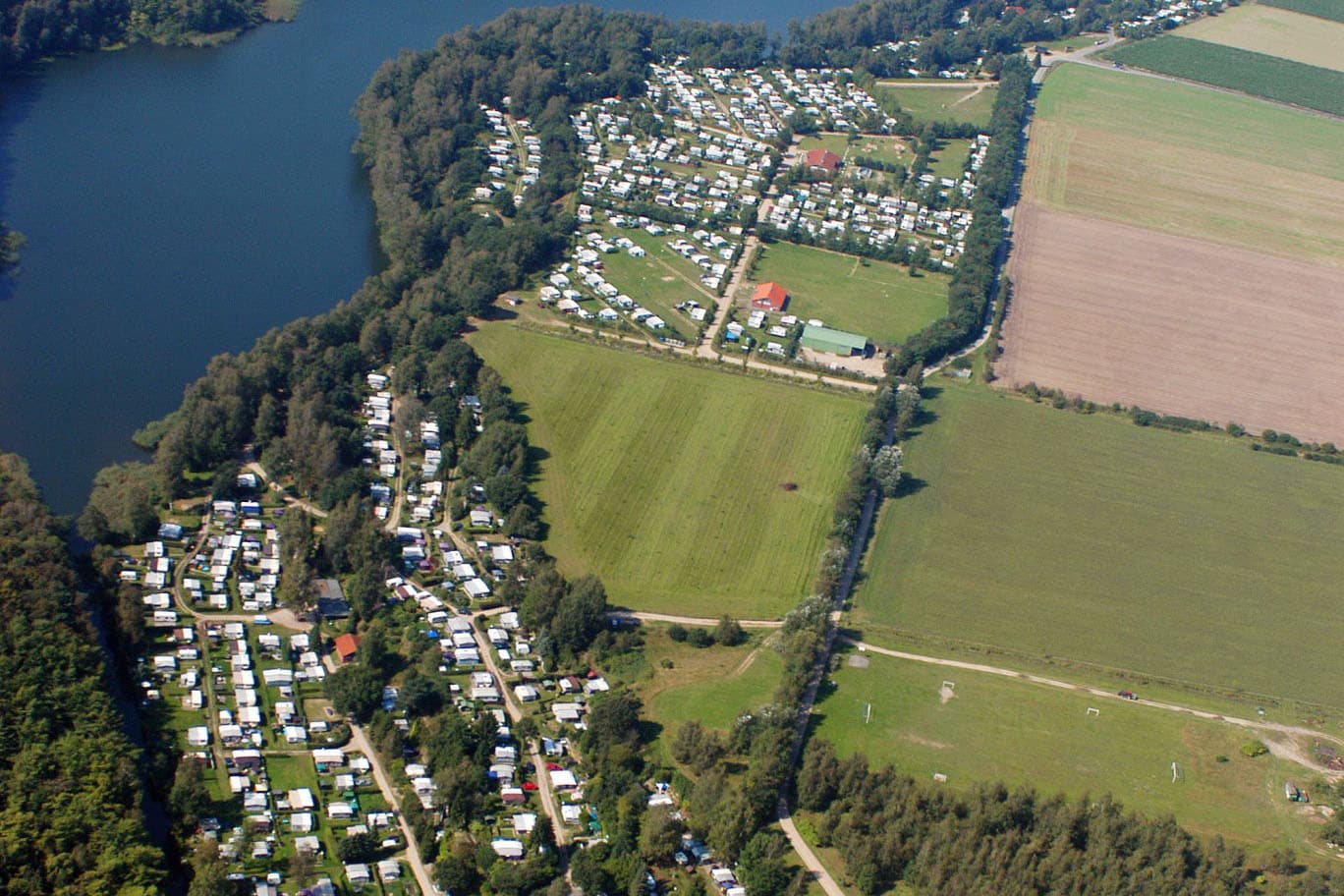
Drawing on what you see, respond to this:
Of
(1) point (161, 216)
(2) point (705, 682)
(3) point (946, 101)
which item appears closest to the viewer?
(2) point (705, 682)

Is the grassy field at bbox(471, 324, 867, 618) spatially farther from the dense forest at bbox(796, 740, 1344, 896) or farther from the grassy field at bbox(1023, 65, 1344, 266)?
the grassy field at bbox(1023, 65, 1344, 266)

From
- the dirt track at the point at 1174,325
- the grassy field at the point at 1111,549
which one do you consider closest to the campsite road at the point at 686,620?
the grassy field at the point at 1111,549

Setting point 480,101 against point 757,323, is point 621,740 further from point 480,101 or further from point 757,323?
point 480,101

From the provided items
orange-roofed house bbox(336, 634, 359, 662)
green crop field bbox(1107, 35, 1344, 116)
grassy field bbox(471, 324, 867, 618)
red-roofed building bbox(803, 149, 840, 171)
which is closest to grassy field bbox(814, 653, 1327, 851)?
grassy field bbox(471, 324, 867, 618)

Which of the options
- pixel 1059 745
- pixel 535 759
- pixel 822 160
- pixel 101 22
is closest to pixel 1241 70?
pixel 822 160

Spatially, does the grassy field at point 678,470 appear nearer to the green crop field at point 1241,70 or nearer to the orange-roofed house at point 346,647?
the orange-roofed house at point 346,647

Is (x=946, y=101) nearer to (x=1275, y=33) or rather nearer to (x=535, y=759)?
(x=1275, y=33)
